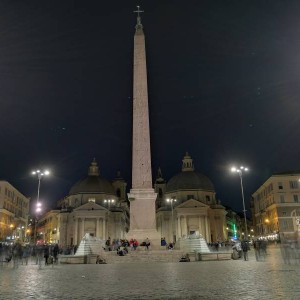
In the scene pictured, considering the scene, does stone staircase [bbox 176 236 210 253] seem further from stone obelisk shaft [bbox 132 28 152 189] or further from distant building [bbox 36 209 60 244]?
distant building [bbox 36 209 60 244]

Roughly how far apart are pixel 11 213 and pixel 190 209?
37729 mm

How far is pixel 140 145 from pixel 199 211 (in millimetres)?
51736

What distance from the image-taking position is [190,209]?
7912 centimetres

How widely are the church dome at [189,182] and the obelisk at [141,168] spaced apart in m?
55.0

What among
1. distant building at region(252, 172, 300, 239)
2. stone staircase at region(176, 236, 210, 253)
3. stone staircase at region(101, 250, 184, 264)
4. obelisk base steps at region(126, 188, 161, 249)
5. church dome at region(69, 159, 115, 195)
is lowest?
stone staircase at region(101, 250, 184, 264)

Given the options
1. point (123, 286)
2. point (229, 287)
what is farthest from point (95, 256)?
point (229, 287)

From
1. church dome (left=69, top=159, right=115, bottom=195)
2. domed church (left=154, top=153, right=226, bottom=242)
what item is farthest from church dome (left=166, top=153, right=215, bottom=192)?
church dome (left=69, top=159, right=115, bottom=195)

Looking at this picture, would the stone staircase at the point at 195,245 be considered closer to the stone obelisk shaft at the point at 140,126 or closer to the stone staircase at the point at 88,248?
the stone obelisk shaft at the point at 140,126

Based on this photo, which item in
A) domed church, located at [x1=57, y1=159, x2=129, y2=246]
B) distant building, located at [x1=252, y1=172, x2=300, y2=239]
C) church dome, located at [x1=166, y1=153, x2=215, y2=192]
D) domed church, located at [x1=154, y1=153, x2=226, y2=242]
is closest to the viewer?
distant building, located at [x1=252, y1=172, x2=300, y2=239]

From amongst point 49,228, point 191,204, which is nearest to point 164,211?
point 191,204

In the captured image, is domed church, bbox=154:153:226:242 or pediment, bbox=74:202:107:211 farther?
pediment, bbox=74:202:107:211

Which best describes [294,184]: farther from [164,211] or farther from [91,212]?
[91,212]

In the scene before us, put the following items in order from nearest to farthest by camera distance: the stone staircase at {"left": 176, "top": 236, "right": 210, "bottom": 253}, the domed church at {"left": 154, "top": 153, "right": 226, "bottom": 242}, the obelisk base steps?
the stone staircase at {"left": 176, "top": 236, "right": 210, "bottom": 253}, the obelisk base steps, the domed church at {"left": 154, "top": 153, "right": 226, "bottom": 242}

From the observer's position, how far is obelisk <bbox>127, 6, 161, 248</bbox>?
29016mm
